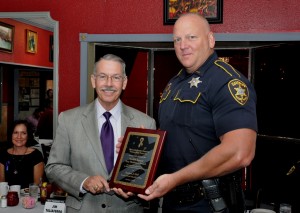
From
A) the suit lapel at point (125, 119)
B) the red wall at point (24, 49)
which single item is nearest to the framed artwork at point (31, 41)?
the red wall at point (24, 49)

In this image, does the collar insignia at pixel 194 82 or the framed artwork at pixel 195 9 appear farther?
the framed artwork at pixel 195 9

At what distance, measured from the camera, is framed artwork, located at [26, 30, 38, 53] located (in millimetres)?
Answer: 8344

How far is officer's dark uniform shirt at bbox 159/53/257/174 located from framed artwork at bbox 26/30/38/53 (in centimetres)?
713

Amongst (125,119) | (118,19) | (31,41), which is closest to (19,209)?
(125,119)

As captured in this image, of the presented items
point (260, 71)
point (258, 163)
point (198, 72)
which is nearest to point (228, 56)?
point (260, 71)

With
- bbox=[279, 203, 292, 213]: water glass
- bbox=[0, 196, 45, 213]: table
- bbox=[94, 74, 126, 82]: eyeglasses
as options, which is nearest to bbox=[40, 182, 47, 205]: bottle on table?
bbox=[0, 196, 45, 213]: table

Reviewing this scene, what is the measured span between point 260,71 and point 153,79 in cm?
124

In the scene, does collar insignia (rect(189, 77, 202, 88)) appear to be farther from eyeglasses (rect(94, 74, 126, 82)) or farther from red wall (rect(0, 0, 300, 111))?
red wall (rect(0, 0, 300, 111))

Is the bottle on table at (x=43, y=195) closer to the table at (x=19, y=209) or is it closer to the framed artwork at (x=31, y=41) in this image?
the table at (x=19, y=209)

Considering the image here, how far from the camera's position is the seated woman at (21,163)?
13.0 ft

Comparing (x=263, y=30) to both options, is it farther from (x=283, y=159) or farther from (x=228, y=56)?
(x=283, y=159)

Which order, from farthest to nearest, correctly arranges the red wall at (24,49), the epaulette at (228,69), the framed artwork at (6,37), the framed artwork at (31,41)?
the framed artwork at (31,41) → the red wall at (24,49) → the framed artwork at (6,37) → the epaulette at (228,69)

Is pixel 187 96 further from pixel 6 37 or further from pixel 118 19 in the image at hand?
pixel 6 37

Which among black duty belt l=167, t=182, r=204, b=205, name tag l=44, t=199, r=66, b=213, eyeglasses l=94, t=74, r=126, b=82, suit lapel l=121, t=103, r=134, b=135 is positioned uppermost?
eyeglasses l=94, t=74, r=126, b=82
